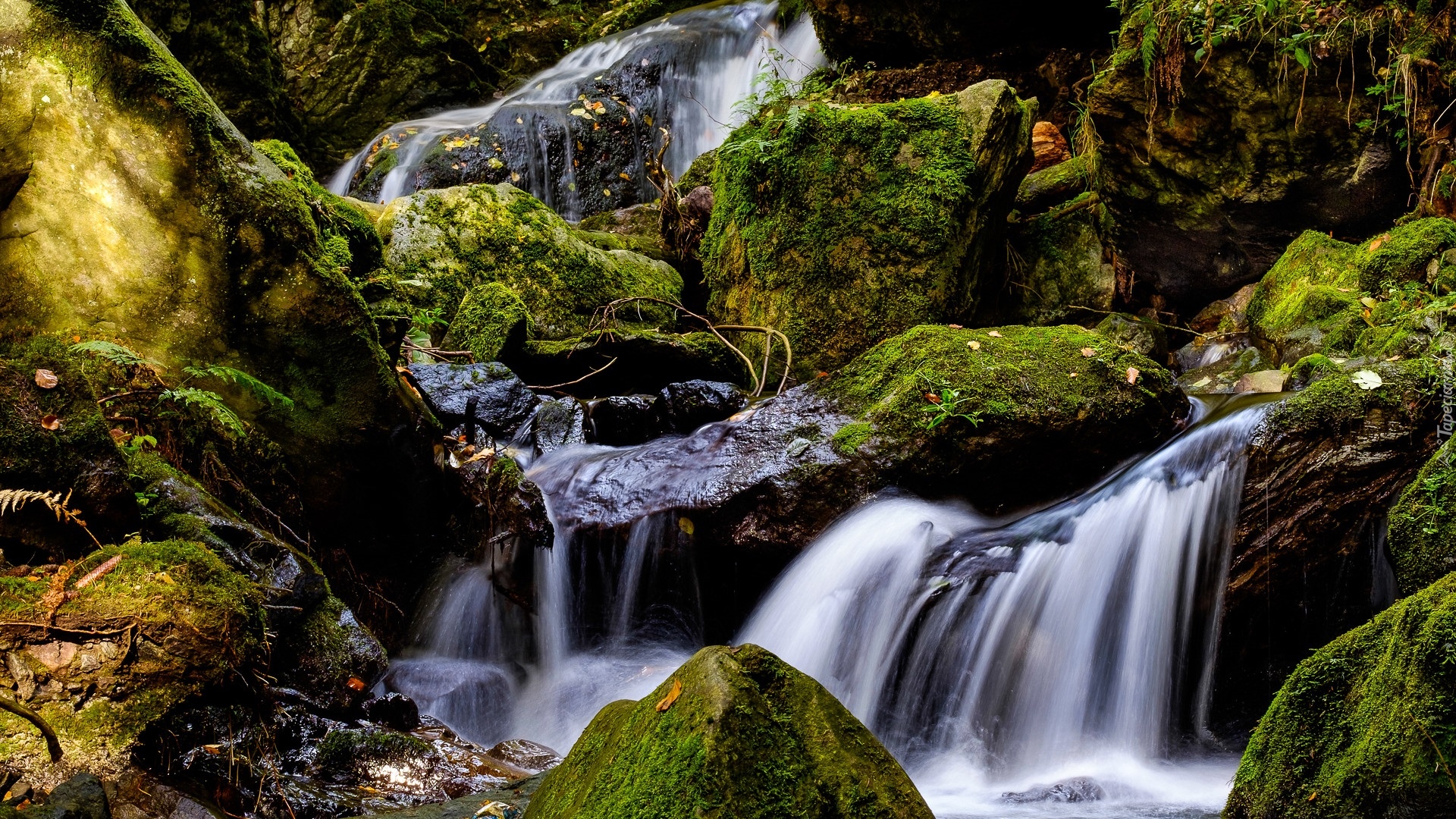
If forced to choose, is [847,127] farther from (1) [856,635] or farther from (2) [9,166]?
(2) [9,166]

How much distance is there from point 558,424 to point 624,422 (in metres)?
0.44

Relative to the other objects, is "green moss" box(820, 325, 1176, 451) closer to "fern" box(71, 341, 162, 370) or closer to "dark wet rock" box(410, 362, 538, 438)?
"dark wet rock" box(410, 362, 538, 438)

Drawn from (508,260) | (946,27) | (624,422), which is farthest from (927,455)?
(946,27)

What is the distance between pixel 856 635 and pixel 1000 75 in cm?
750

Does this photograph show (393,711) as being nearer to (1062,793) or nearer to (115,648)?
(115,648)

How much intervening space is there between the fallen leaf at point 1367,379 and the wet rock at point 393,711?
14.2 ft

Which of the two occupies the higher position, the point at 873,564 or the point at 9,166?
the point at 9,166

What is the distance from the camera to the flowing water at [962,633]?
402cm

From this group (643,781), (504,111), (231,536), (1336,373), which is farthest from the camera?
(504,111)

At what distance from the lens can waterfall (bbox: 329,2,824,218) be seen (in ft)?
40.4

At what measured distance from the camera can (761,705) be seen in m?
2.03

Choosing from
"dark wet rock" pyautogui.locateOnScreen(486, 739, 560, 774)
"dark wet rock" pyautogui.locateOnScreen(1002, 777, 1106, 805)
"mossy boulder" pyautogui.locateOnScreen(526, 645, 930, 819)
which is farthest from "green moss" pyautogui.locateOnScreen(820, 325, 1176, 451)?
"mossy boulder" pyautogui.locateOnScreen(526, 645, 930, 819)

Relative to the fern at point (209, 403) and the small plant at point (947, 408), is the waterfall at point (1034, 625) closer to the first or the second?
the small plant at point (947, 408)

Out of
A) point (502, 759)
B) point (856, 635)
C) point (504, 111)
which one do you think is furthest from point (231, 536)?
point (504, 111)
